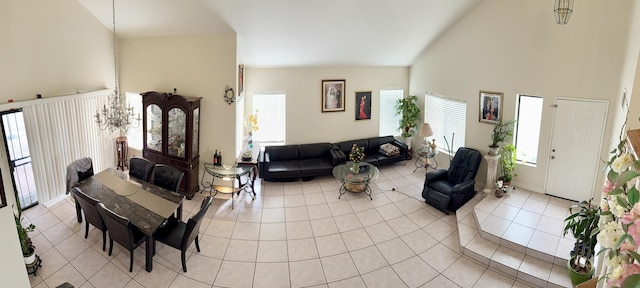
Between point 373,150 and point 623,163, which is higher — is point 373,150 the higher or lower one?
the lower one

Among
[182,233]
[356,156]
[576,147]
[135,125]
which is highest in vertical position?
[135,125]

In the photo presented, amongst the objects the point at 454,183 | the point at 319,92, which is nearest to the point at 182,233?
the point at 319,92

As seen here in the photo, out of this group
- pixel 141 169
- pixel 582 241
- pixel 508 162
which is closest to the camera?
pixel 582 241

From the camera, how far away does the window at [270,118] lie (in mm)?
8438

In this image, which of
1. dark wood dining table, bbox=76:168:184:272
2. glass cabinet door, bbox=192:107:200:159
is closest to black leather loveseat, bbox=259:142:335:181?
glass cabinet door, bbox=192:107:200:159

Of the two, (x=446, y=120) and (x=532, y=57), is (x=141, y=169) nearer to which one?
(x=446, y=120)

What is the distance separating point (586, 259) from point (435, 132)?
478 centimetres

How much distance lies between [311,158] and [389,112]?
2597 mm

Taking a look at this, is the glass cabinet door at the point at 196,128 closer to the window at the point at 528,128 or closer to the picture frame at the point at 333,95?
the picture frame at the point at 333,95

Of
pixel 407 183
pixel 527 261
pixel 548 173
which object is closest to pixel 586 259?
pixel 527 261

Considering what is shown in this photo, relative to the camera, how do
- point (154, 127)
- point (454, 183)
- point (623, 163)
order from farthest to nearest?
point (454, 183) < point (154, 127) < point (623, 163)

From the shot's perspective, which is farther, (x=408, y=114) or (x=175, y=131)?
(x=408, y=114)

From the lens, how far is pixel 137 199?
5.06 metres

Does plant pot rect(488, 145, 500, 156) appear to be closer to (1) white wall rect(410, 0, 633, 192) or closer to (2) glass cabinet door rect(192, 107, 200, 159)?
(1) white wall rect(410, 0, 633, 192)
